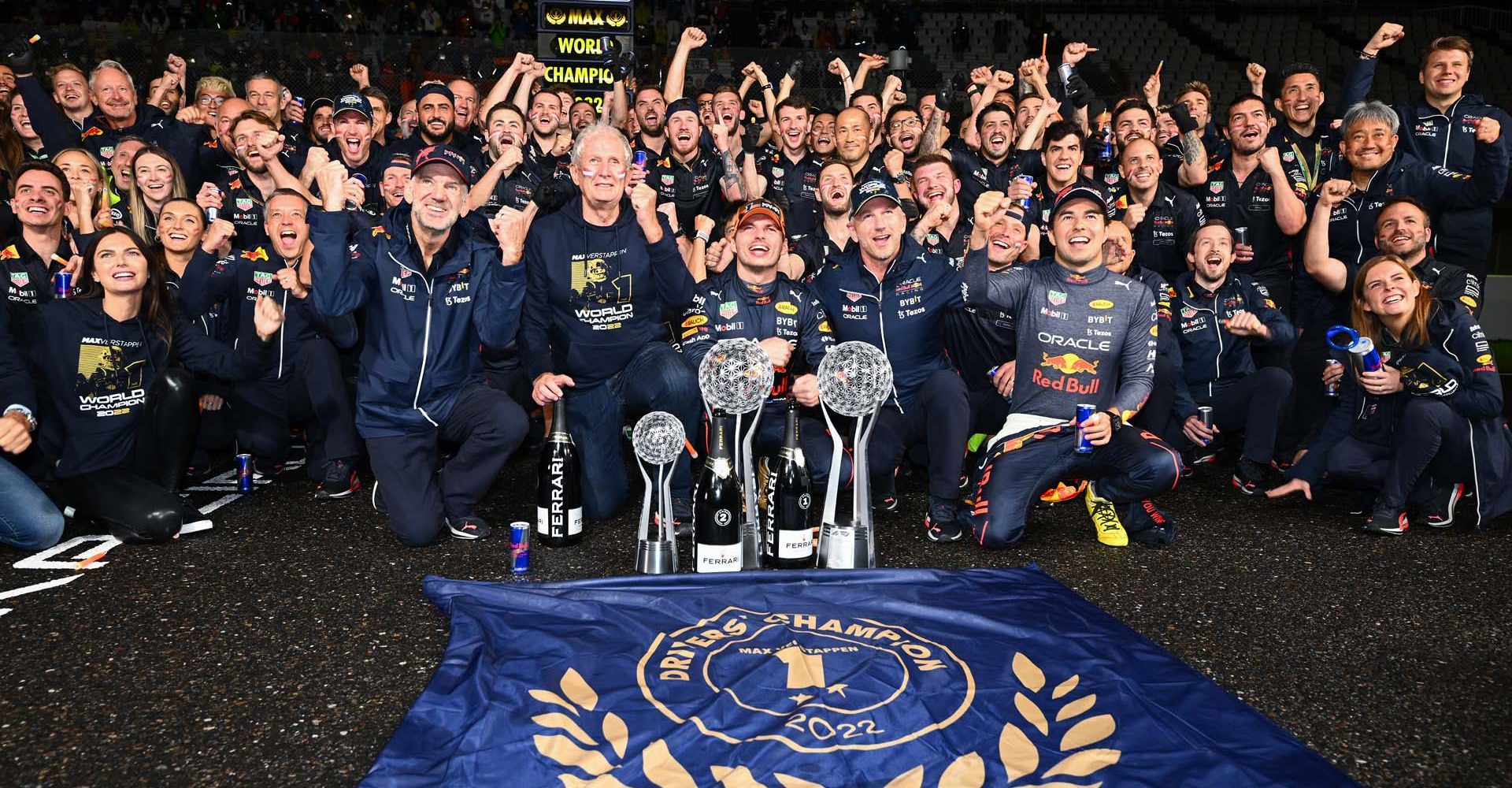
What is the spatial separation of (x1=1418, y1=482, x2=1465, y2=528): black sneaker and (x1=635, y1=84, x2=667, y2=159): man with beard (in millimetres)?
4583

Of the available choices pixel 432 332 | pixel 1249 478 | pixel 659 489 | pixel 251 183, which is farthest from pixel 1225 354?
pixel 251 183

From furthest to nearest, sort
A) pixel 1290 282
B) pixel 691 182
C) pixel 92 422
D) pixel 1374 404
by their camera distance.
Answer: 1. pixel 691 182
2. pixel 1290 282
3. pixel 1374 404
4. pixel 92 422

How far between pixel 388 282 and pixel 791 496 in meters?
1.87

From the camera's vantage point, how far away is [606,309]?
4535 mm

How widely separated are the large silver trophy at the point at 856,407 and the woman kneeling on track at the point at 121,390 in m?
2.34

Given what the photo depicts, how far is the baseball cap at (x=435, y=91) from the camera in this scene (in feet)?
20.3

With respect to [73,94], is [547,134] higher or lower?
lower

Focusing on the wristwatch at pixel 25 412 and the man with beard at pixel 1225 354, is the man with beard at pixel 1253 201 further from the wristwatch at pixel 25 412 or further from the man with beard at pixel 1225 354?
the wristwatch at pixel 25 412

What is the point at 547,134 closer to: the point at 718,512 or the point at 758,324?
the point at 758,324

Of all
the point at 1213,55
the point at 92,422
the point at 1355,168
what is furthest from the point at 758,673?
the point at 1213,55

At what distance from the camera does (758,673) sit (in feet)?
9.07

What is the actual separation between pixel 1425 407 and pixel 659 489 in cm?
316

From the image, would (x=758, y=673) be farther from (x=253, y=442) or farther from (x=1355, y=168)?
(x=1355, y=168)

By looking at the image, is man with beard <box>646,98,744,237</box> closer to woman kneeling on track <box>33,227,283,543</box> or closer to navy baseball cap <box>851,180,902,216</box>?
navy baseball cap <box>851,180,902,216</box>
